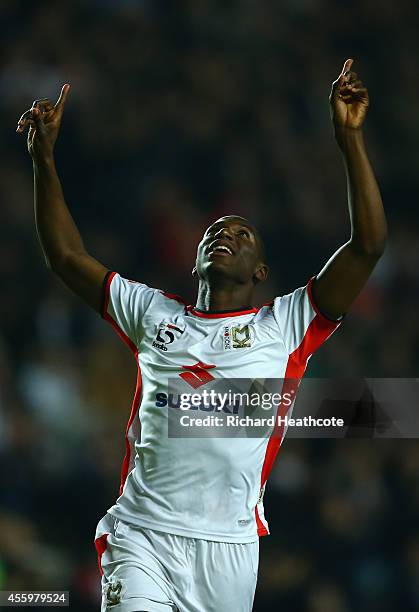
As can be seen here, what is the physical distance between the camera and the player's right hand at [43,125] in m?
3.59

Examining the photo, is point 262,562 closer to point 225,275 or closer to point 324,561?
point 324,561

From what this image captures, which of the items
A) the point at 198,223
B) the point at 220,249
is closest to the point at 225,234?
the point at 220,249

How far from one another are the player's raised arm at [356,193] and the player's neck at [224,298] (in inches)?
15.1

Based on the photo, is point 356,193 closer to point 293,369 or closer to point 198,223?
point 293,369

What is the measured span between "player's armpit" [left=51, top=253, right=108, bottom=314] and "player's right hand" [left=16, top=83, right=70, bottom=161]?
0.39 meters

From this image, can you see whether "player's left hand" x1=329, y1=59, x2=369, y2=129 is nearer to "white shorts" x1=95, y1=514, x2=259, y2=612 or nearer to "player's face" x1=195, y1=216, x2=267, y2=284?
"player's face" x1=195, y1=216, x2=267, y2=284

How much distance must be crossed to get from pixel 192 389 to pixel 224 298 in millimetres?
381

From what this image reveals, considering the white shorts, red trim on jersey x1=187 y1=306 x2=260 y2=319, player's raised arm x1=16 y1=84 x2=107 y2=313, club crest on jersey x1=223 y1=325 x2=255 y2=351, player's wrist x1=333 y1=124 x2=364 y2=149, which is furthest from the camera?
player's raised arm x1=16 y1=84 x2=107 y2=313

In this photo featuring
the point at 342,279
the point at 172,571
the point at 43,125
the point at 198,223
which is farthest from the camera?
the point at 198,223

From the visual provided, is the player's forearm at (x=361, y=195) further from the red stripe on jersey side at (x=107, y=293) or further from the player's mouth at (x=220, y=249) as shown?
Result: the red stripe on jersey side at (x=107, y=293)

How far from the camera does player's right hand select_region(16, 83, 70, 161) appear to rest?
359 centimetres

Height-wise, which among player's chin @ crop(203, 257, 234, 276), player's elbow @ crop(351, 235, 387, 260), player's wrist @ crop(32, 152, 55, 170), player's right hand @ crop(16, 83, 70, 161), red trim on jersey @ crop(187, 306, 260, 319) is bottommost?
red trim on jersey @ crop(187, 306, 260, 319)

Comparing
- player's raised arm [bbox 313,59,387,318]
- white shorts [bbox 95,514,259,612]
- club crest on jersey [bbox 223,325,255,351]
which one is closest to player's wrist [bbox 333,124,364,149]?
player's raised arm [bbox 313,59,387,318]

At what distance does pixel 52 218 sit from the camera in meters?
3.63
